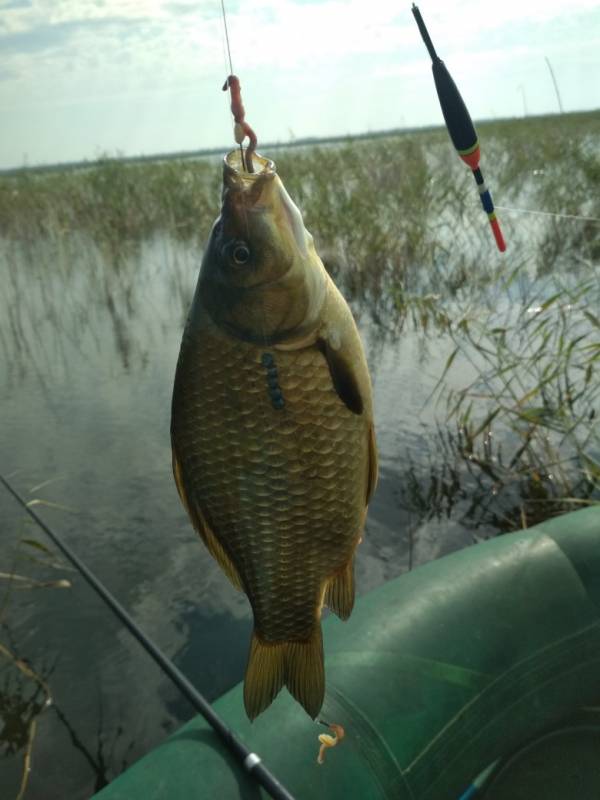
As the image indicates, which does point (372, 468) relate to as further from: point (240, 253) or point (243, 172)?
point (243, 172)

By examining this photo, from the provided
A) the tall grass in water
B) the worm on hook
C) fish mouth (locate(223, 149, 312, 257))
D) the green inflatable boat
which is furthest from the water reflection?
fish mouth (locate(223, 149, 312, 257))

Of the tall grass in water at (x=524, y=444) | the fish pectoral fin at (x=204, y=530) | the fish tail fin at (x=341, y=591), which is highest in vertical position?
the fish pectoral fin at (x=204, y=530)

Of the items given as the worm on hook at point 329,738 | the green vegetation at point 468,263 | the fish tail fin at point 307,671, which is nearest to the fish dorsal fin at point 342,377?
the fish tail fin at point 307,671

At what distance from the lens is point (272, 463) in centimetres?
116

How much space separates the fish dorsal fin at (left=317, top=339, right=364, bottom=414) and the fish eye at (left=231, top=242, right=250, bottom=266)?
0.20 meters

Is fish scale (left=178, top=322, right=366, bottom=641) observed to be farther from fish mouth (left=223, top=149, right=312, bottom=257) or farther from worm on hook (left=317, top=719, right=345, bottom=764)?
worm on hook (left=317, top=719, right=345, bottom=764)

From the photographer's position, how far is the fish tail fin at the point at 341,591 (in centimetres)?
129

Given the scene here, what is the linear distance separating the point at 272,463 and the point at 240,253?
14.4 inches

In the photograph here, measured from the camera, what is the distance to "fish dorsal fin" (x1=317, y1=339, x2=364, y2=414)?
118 centimetres

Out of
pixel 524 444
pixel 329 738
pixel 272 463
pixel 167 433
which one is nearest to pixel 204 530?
pixel 272 463

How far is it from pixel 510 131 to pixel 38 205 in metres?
10.4

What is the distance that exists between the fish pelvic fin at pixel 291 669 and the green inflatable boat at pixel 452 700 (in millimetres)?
614

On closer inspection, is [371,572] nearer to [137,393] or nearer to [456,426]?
[456,426]

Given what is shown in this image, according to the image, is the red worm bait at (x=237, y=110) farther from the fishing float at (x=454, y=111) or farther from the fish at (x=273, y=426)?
the fishing float at (x=454, y=111)
